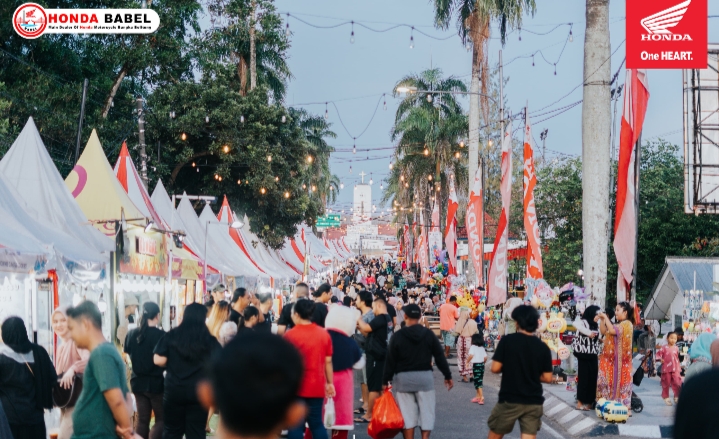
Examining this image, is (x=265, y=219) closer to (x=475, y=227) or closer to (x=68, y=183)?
(x=475, y=227)

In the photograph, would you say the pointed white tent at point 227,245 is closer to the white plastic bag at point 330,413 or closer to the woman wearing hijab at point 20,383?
the white plastic bag at point 330,413

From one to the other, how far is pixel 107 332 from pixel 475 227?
14.4 m

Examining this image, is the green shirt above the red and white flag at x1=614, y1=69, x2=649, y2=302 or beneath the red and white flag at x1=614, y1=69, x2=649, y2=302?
beneath

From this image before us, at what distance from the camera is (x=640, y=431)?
11.9 m

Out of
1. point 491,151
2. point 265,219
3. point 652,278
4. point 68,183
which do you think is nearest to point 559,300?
point 68,183

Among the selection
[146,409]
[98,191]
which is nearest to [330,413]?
[146,409]

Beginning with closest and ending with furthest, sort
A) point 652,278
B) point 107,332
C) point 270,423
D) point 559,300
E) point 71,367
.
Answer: point 270,423, point 71,367, point 107,332, point 559,300, point 652,278

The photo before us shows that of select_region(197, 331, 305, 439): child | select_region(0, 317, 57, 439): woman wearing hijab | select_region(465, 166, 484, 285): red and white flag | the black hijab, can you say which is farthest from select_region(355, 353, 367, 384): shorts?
select_region(465, 166, 484, 285): red and white flag

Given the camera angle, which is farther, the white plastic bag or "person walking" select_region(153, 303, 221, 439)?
the white plastic bag

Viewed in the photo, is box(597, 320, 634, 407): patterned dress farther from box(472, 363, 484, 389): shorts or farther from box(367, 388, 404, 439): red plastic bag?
box(367, 388, 404, 439): red plastic bag

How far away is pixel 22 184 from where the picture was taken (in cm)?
1349

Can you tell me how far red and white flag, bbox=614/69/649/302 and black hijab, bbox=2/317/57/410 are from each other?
35.7 feet

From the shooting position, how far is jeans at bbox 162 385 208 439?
24.3ft

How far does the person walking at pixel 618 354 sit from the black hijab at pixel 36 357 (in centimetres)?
830
